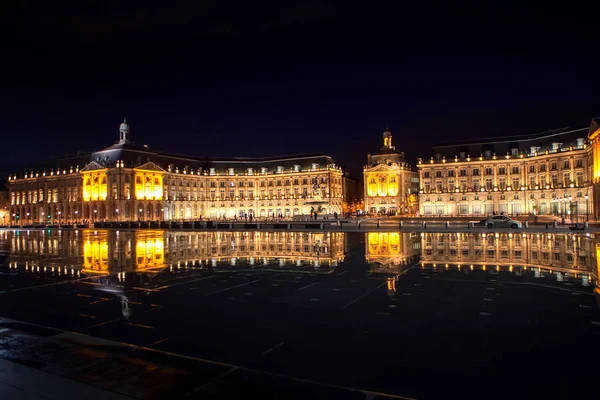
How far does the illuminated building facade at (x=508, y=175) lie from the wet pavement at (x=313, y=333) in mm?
78426

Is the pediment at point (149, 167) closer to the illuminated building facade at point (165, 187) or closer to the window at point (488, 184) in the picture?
the illuminated building facade at point (165, 187)

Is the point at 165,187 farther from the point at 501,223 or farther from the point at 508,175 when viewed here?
the point at 501,223

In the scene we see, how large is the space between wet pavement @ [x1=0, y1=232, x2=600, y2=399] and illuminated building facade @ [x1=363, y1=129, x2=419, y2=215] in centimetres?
9436

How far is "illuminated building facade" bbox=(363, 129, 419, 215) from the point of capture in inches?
4333

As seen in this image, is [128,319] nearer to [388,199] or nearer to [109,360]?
[109,360]

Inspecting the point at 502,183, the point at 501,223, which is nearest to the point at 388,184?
the point at 502,183

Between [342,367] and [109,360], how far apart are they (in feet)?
12.7

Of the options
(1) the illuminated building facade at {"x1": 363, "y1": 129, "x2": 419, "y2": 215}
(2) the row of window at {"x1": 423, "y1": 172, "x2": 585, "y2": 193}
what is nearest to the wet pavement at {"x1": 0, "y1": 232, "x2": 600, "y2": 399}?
(2) the row of window at {"x1": 423, "y1": 172, "x2": 585, "y2": 193}

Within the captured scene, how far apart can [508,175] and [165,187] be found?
274 feet

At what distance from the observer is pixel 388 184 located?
11150 cm

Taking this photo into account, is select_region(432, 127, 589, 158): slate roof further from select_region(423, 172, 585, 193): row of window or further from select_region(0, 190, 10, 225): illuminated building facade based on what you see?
select_region(0, 190, 10, 225): illuminated building facade

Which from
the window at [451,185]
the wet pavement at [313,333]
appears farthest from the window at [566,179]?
the wet pavement at [313,333]

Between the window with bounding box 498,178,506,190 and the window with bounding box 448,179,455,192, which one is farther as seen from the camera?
the window with bounding box 448,179,455,192

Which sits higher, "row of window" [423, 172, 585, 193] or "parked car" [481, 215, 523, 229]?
"row of window" [423, 172, 585, 193]
